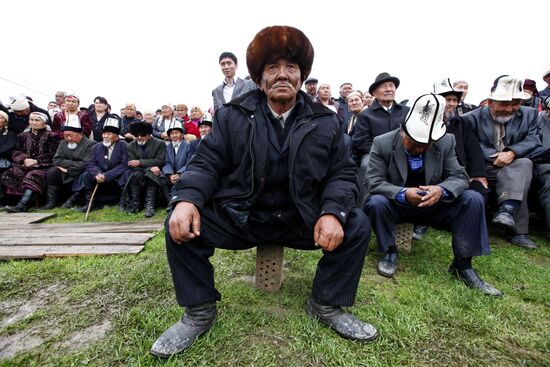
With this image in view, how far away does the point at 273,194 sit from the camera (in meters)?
2.31

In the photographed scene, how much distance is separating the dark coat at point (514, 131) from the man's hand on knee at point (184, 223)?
13.6ft

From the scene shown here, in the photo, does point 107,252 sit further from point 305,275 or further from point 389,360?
point 389,360

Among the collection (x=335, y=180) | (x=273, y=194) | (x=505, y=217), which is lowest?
(x=505, y=217)

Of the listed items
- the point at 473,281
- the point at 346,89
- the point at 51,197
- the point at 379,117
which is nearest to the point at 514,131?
the point at 379,117

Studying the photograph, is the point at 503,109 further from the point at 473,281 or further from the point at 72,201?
the point at 72,201

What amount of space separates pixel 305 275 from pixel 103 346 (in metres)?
1.81

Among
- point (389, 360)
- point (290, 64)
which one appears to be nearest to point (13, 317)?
point (389, 360)

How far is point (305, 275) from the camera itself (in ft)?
9.78

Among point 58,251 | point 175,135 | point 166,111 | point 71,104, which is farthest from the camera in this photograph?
point 166,111

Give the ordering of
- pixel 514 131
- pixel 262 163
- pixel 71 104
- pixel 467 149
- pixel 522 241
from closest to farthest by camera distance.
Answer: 1. pixel 262 163
2. pixel 522 241
3. pixel 467 149
4. pixel 514 131
5. pixel 71 104

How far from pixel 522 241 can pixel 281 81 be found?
157 inches

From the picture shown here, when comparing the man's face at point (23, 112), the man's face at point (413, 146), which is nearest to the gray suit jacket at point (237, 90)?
the man's face at point (413, 146)

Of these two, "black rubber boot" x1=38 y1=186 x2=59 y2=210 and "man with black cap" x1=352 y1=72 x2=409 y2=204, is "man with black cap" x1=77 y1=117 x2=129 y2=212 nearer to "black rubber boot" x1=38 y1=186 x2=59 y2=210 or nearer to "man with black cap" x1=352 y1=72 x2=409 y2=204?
"black rubber boot" x1=38 y1=186 x2=59 y2=210

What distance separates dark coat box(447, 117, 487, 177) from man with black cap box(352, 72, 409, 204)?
36.7 inches
